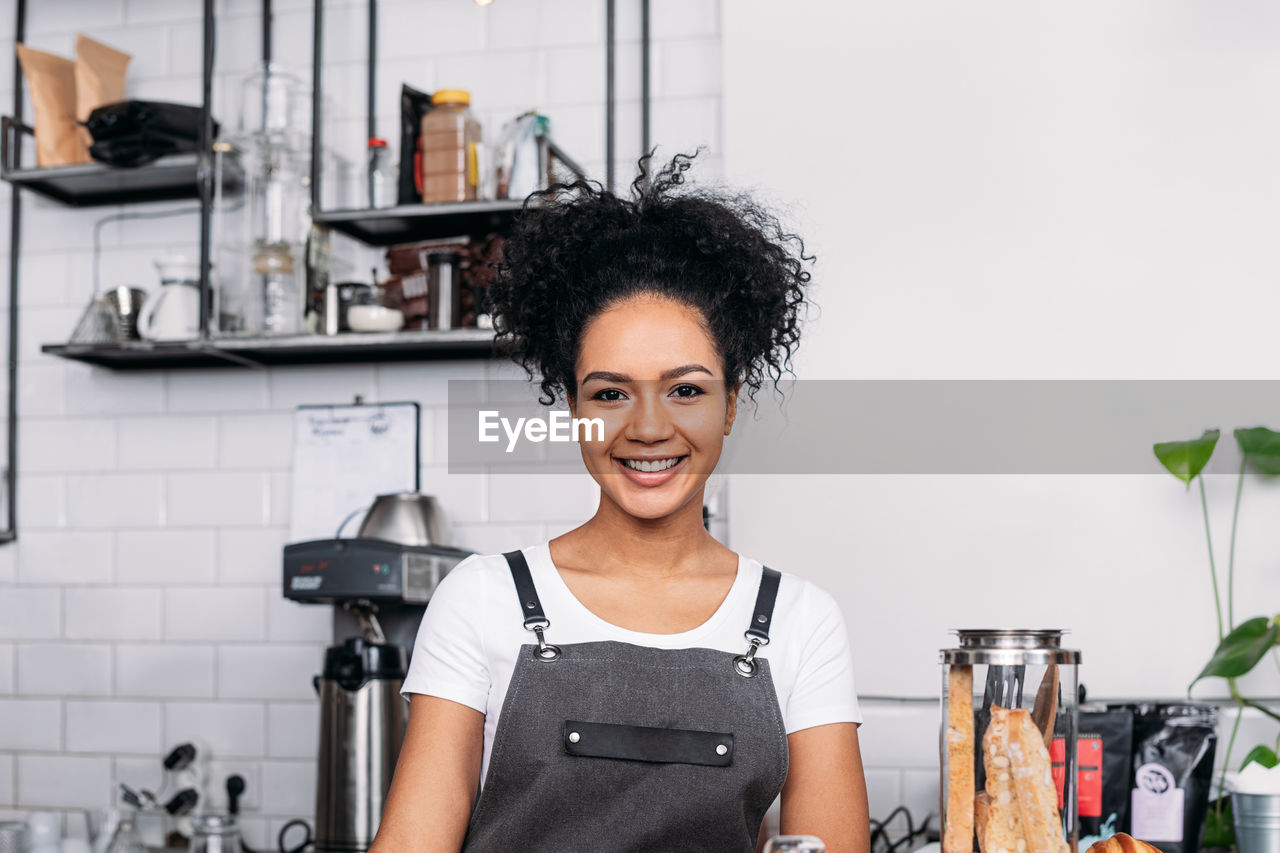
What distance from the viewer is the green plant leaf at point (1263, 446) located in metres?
2.27

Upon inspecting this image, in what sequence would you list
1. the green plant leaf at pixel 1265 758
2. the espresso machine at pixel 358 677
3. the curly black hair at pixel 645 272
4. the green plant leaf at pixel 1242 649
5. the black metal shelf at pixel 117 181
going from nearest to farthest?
1. the curly black hair at pixel 645 272
2. the green plant leaf at pixel 1265 758
3. the green plant leaf at pixel 1242 649
4. the espresso machine at pixel 358 677
5. the black metal shelf at pixel 117 181

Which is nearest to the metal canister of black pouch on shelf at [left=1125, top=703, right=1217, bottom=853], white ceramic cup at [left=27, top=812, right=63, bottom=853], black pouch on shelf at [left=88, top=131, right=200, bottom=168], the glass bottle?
the glass bottle

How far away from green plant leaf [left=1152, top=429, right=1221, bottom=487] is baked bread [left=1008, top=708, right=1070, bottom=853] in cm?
127

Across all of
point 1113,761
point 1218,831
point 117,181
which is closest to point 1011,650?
point 1113,761

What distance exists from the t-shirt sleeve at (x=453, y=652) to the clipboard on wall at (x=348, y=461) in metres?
1.39

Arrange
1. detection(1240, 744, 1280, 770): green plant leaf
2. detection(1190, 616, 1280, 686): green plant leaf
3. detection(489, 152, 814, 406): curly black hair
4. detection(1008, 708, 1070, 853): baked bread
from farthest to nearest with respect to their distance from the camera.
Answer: detection(1190, 616, 1280, 686): green plant leaf → detection(1240, 744, 1280, 770): green plant leaf → detection(489, 152, 814, 406): curly black hair → detection(1008, 708, 1070, 853): baked bread

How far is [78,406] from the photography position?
9.64 ft

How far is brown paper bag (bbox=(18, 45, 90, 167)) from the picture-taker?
278 cm

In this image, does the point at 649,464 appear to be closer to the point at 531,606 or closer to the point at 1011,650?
the point at 531,606

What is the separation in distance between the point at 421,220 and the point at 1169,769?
5.65ft

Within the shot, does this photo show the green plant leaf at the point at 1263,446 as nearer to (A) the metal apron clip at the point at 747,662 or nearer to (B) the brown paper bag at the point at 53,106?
(A) the metal apron clip at the point at 747,662

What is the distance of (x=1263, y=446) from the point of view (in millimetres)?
2277

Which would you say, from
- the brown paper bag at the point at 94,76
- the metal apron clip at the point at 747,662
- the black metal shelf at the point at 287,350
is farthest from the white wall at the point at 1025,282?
the brown paper bag at the point at 94,76

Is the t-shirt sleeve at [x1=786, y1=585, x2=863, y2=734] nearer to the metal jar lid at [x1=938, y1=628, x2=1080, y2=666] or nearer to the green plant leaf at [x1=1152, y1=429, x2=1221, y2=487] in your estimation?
the metal jar lid at [x1=938, y1=628, x2=1080, y2=666]
